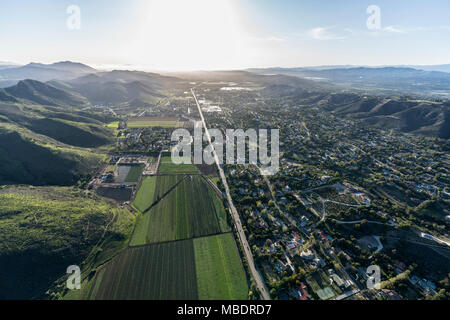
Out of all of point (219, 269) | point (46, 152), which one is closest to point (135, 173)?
point (46, 152)

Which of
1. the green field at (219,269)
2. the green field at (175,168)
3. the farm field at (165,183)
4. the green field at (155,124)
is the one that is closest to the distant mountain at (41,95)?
the green field at (155,124)

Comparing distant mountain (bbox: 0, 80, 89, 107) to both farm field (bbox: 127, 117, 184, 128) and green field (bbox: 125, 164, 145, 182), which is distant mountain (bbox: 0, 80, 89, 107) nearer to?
farm field (bbox: 127, 117, 184, 128)

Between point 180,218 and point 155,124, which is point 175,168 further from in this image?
point 155,124

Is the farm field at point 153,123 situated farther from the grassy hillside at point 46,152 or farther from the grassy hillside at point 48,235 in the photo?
the grassy hillside at point 48,235

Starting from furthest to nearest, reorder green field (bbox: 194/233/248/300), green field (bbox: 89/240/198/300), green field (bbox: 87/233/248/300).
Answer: green field (bbox: 194/233/248/300) → green field (bbox: 87/233/248/300) → green field (bbox: 89/240/198/300)

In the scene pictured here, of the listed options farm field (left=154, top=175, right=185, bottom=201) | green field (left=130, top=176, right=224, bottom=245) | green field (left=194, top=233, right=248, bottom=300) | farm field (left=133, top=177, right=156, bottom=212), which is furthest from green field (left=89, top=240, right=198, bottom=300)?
farm field (left=154, top=175, right=185, bottom=201)
